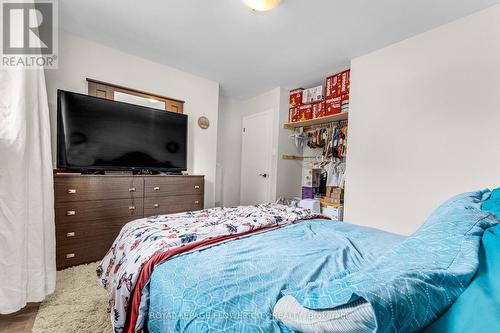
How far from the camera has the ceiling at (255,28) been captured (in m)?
1.91

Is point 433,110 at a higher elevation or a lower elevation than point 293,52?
lower

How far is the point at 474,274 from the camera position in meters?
0.49

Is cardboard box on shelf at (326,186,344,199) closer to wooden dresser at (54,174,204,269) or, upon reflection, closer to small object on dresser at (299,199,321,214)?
small object on dresser at (299,199,321,214)

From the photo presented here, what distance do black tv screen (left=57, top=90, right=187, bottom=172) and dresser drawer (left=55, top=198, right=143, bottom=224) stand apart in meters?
0.43

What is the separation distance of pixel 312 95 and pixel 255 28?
166 cm

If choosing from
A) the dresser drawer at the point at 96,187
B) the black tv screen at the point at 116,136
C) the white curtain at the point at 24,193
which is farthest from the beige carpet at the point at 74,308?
the black tv screen at the point at 116,136

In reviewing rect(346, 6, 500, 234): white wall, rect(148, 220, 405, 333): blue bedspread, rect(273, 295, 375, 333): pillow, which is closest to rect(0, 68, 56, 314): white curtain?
rect(148, 220, 405, 333): blue bedspread

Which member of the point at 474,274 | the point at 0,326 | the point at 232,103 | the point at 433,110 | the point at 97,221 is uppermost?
the point at 232,103

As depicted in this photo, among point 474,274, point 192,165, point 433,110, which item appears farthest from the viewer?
point 192,165

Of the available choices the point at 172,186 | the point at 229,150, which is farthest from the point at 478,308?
the point at 229,150

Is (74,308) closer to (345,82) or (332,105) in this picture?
(332,105)

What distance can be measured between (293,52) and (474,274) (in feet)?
9.23

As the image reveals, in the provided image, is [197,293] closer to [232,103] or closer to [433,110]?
[433,110]

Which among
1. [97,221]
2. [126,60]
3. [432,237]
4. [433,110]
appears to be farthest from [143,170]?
[433,110]
